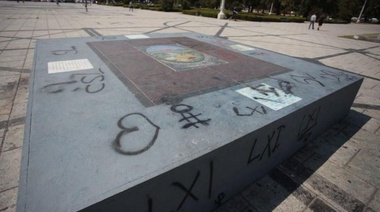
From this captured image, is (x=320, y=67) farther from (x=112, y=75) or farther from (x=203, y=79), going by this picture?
(x=112, y=75)

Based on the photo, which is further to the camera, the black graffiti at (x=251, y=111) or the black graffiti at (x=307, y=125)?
the black graffiti at (x=307, y=125)

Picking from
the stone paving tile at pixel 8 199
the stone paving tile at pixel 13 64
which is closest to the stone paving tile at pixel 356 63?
the stone paving tile at pixel 8 199

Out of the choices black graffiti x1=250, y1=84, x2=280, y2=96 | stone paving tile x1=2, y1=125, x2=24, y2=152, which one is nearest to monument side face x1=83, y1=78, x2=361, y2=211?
black graffiti x1=250, y1=84, x2=280, y2=96

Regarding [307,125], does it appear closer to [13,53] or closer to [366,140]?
[366,140]

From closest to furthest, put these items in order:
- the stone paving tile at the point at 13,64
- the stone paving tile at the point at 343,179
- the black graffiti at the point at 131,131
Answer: the black graffiti at the point at 131,131, the stone paving tile at the point at 343,179, the stone paving tile at the point at 13,64

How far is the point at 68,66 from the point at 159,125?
234 cm

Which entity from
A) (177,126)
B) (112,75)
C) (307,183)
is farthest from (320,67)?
(112,75)

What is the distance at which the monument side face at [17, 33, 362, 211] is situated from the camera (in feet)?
4.96

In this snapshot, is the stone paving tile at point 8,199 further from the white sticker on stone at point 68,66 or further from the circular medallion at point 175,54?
the circular medallion at point 175,54

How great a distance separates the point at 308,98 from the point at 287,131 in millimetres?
634

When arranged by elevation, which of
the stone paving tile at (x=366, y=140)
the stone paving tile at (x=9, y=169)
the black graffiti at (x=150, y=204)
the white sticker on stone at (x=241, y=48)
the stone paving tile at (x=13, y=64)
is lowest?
the stone paving tile at (x=9, y=169)

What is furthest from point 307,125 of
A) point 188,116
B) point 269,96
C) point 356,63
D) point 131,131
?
point 356,63

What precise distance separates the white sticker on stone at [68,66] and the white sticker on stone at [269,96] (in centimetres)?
256

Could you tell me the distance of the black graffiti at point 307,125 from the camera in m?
2.99
